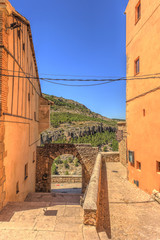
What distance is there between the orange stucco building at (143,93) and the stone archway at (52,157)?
17.0 ft

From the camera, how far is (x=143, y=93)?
8266 millimetres

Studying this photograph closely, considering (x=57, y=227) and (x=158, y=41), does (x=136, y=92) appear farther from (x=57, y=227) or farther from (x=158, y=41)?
(x=57, y=227)

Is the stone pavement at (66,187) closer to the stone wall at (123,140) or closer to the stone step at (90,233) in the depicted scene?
the stone wall at (123,140)

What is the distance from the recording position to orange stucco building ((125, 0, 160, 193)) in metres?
7.16

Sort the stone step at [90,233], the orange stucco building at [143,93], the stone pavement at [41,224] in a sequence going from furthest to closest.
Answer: the orange stucco building at [143,93]
the stone pavement at [41,224]
the stone step at [90,233]

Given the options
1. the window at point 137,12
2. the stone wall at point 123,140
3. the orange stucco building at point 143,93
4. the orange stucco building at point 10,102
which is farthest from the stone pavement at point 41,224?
the window at point 137,12

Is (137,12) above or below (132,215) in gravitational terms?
above

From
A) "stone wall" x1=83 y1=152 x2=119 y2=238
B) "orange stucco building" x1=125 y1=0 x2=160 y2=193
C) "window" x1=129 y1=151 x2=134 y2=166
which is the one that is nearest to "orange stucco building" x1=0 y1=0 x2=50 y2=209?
"stone wall" x1=83 y1=152 x2=119 y2=238

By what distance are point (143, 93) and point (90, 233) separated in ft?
22.1

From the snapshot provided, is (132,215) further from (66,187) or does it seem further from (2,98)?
(66,187)

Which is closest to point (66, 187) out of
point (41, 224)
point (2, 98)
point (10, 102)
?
point (10, 102)

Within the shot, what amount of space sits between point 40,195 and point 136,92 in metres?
8.51

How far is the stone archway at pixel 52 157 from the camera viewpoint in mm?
14094

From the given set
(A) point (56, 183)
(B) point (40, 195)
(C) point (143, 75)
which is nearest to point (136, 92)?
(C) point (143, 75)
